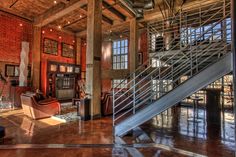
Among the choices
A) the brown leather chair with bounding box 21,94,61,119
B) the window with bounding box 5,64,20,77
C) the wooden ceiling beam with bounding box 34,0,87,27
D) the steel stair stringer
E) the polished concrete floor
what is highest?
the wooden ceiling beam with bounding box 34,0,87,27

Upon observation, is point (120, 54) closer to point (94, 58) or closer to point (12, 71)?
point (94, 58)

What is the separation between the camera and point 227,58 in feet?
8.48

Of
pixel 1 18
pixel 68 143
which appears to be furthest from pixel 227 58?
pixel 1 18

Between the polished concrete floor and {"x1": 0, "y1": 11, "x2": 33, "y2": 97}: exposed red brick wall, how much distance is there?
430cm

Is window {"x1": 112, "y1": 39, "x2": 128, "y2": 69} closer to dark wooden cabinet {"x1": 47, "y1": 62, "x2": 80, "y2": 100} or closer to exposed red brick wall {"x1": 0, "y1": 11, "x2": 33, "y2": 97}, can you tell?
dark wooden cabinet {"x1": 47, "y1": 62, "x2": 80, "y2": 100}

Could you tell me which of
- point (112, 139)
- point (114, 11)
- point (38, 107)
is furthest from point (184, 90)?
point (114, 11)

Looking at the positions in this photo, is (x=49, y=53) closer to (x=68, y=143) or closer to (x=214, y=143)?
(x=68, y=143)

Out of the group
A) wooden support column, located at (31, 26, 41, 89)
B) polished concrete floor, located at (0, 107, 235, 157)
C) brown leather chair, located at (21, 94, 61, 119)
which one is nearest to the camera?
polished concrete floor, located at (0, 107, 235, 157)

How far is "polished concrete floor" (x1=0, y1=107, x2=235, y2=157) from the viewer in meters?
2.91

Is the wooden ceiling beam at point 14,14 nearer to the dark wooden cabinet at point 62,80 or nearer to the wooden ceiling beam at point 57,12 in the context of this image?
the wooden ceiling beam at point 57,12

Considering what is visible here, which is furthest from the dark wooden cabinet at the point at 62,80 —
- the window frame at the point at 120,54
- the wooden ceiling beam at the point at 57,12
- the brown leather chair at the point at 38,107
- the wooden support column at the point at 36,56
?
the brown leather chair at the point at 38,107

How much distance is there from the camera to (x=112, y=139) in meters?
3.55

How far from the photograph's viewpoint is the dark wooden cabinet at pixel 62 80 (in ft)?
31.4

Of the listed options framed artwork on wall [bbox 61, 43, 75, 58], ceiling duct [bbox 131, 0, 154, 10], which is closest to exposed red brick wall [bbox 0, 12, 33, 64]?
framed artwork on wall [bbox 61, 43, 75, 58]
